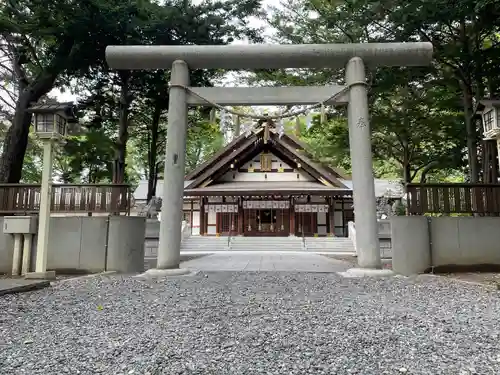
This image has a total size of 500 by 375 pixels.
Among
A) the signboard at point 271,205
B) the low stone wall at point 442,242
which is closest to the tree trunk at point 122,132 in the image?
the low stone wall at point 442,242

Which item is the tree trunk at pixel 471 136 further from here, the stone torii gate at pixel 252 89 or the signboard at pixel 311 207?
the signboard at pixel 311 207

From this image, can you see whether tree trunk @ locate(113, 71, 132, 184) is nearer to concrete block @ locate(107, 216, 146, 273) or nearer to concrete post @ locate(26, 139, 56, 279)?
concrete block @ locate(107, 216, 146, 273)

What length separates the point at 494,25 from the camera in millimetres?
8773

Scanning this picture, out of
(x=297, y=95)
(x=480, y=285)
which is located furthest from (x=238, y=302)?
(x=297, y=95)

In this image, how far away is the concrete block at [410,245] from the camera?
23.2ft

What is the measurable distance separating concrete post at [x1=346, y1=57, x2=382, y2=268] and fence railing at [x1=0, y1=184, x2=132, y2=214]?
15.7 ft

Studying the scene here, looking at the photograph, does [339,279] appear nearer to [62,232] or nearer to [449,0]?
[62,232]

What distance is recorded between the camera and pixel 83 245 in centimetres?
748

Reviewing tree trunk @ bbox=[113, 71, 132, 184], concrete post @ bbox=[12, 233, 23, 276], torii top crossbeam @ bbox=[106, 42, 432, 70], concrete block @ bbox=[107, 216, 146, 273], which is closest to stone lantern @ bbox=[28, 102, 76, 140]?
torii top crossbeam @ bbox=[106, 42, 432, 70]

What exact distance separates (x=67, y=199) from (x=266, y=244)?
13.2 m

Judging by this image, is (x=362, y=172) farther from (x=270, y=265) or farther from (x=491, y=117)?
(x=270, y=265)

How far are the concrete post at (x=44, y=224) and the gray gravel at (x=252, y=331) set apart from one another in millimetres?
1334

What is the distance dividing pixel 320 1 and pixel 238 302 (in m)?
9.74

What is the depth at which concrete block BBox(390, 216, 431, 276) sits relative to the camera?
7070 mm
